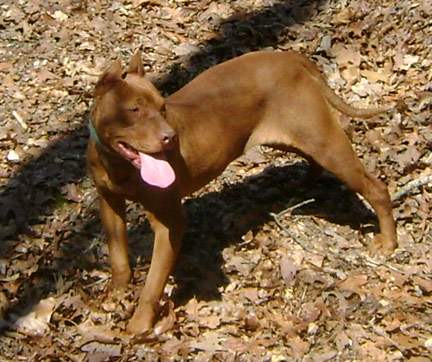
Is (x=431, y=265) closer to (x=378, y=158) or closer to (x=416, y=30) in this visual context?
(x=378, y=158)

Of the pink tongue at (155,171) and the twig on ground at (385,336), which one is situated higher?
the pink tongue at (155,171)

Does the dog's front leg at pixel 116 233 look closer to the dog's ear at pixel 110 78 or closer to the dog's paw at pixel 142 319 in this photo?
the dog's paw at pixel 142 319

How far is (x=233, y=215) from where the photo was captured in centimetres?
730

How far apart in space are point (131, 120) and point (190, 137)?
0.89 m

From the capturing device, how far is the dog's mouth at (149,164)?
5375mm

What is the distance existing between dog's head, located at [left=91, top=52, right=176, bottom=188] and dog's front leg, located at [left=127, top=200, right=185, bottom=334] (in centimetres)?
53

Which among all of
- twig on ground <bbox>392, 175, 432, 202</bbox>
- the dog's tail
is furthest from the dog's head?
twig on ground <bbox>392, 175, 432, 202</bbox>

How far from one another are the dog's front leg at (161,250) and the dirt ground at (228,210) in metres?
0.27

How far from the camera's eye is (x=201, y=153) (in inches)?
246

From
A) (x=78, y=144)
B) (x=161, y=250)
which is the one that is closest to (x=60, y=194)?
(x=78, y=144)

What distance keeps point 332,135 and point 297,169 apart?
118 cm

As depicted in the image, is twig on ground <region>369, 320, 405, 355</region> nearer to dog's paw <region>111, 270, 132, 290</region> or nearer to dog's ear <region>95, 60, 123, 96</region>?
dog's paw <region>111, 270, 132, 290</region>

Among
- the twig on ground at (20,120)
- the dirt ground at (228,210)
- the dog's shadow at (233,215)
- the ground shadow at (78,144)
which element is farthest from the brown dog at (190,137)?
the twig on ground at (20,120)

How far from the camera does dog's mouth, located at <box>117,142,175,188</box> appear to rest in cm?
538
